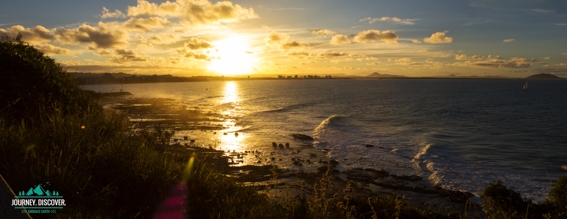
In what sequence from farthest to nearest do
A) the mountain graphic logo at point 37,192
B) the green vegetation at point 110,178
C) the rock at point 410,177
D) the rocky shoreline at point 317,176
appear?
the rock at point 410,177
the rocky shoreline at point 317,176
the green vegetation at point 110,178
the mountain graphic logo at point 37,192

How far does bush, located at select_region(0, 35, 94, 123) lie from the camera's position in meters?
9.48

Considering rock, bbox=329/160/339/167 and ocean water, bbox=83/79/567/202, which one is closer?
ocean water, bbox=83/79/567/202

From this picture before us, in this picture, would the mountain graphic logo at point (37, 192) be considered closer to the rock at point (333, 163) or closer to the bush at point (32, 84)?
the bush at point (32, 84)

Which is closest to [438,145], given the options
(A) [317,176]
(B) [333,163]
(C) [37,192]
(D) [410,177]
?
(D) [410,177]

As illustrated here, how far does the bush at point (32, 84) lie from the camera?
31.1 ft

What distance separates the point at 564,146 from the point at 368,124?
17.4 meters

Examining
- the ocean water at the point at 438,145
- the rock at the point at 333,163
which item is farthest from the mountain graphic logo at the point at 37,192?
the rock at the point at 333,163

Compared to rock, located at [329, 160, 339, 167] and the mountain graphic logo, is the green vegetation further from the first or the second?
rock, located at [329, 160, 339, 167]

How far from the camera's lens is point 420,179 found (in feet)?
56.9

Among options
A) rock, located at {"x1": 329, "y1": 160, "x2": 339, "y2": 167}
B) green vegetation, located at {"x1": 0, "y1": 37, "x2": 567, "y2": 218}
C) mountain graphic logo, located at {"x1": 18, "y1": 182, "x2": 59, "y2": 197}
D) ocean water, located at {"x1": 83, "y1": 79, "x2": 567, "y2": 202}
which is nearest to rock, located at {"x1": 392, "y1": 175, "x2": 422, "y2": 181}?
ocean water, located at {"x1": 83, "y1": 79, "x2": 567, "y2": 202}

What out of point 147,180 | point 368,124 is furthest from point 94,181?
point 368,124

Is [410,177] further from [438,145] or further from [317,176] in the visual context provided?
[438,145]

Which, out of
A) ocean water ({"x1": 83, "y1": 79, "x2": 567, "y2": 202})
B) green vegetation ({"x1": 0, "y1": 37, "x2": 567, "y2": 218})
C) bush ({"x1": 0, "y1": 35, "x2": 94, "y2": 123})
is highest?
bush ({"x1": 0, "y1": 35, "x2": 94, "y2": 123})

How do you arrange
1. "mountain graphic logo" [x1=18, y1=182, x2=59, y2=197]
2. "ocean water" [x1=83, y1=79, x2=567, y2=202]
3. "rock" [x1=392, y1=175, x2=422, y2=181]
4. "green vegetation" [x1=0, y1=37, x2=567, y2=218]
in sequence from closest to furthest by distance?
"mountain graphic logo" [x1=18, y1=182, x2=59, y2=197], "green vegetation" [x1=0, y1=37, x2=567, y2=218], "rock" [x1=392, y1=175, x2=422, y2=181], "ocean water" [x1=83, y1=79, x2=567, y2=202]
